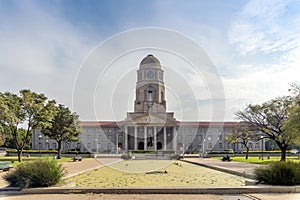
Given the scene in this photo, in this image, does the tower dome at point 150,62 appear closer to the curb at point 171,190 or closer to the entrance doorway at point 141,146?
the entrance doorway at point 141,146

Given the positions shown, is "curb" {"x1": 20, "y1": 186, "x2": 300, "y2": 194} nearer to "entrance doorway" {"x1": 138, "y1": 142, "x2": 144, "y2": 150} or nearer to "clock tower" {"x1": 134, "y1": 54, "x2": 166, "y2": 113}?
"entrance doorway" {"x1": 138, "y1": 142, "x2": 144, "y2": 150}

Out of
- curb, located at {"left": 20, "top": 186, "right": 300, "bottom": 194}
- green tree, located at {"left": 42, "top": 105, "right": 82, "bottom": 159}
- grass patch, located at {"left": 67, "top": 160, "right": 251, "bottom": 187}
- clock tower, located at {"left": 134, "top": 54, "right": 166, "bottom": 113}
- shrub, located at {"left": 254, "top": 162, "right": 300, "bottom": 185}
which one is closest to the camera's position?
curb, located at {"left": 20, "top": 186, "right": 300, "bottom": 194}

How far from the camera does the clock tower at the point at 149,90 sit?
93250mm

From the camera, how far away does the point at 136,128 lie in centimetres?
9056

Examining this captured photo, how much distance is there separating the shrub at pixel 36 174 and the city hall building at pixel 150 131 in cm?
7389

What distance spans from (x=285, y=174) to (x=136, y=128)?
78.3 meters

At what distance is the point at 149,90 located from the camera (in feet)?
319

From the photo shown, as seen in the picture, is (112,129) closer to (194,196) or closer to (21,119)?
(21,119)

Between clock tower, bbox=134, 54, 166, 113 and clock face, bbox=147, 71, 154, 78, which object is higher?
clock face, bbox=147, 71, 154, 78

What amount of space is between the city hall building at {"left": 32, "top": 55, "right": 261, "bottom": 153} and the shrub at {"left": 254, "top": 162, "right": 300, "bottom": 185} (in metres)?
74.1

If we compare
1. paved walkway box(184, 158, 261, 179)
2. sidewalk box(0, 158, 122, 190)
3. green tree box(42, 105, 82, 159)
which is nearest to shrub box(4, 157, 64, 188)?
sidewalk box(0, 158, 122, 190)

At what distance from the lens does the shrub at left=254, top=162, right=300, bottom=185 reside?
12797mm

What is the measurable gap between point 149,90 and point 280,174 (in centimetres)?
8463

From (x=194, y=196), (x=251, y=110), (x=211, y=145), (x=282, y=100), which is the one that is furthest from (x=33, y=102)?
(x=211, y=145)
